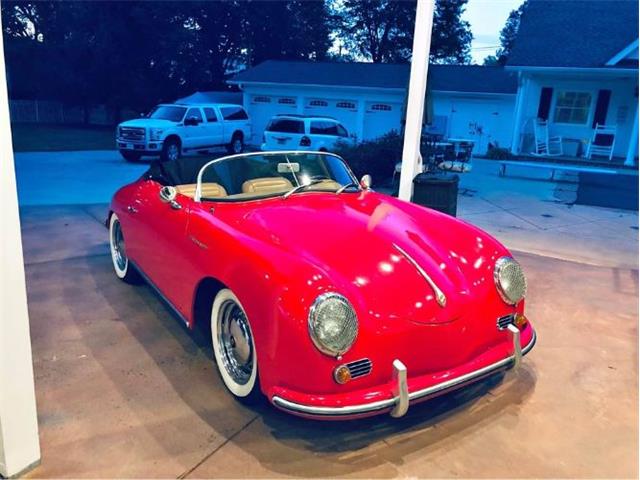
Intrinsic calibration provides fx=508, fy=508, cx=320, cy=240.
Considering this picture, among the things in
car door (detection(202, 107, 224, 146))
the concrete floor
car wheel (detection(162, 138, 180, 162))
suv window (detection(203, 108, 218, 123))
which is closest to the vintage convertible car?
the concrete floor

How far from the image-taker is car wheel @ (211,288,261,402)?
2.86 meters

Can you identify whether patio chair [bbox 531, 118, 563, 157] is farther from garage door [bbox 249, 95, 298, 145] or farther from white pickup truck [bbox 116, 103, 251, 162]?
white pickup truck [bbox 116, 103, 251, 162]

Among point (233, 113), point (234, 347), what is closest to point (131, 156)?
point (233, 113)

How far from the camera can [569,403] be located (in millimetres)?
3137

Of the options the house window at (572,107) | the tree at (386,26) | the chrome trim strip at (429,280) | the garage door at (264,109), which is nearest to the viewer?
the chrome trim strip at (429,280)

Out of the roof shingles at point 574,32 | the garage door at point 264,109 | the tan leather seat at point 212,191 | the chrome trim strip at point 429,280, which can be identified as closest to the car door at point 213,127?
the garage door at point 264,109

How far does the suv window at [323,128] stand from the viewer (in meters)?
14.2

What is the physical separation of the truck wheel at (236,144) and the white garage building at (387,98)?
2897 millimetres

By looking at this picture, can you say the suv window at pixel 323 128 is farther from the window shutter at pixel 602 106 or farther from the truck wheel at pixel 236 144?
the window shutter at pixel 602 106

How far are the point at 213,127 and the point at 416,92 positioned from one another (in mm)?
10976

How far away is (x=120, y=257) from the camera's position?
489cm

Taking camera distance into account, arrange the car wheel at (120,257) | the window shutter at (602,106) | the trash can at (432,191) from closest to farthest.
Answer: the car wheel at (120,257) < the trash can at (432,191) < the window shutter at (602,106)

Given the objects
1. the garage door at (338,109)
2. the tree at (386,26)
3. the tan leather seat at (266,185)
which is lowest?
the tan leather seat at (266,185)

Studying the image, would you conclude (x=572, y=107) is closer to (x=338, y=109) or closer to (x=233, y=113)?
(x=338, y=109)
